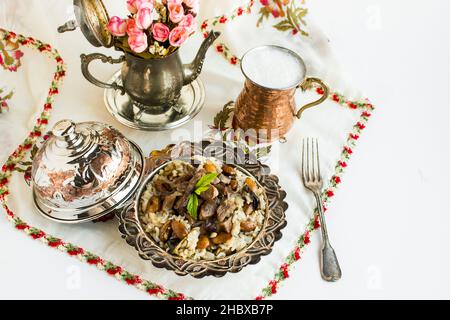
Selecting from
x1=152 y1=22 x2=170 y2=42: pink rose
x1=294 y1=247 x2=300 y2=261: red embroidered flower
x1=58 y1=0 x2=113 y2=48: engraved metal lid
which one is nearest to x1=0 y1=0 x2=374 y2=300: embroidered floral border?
x1=294 y1=247 x2=300 y2=261: red embroidered flower

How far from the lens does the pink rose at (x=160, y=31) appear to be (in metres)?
0.88

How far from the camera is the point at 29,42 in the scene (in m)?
1.23

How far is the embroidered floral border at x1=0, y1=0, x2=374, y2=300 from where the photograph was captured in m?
0.86

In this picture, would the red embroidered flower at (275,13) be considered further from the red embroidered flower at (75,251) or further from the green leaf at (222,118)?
the red embroidered flower at (75,251)

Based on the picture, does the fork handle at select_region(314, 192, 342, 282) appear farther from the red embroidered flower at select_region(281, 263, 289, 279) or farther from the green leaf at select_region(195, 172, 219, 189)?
the green leaf at select_region(195, 172, 219, 189)

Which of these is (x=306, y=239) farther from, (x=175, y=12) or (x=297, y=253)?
(x=175, y=12)

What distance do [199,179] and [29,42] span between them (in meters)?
0.72

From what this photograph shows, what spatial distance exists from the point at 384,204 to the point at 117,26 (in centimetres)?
69

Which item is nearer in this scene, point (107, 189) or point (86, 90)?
point (107, 189)

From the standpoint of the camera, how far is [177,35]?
90 centimetres

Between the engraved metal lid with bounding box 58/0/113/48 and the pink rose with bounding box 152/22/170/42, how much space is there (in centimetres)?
11

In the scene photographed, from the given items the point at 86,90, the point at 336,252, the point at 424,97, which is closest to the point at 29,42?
the point at 86,90

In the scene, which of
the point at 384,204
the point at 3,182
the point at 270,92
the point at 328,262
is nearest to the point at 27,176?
the point at 3,182
